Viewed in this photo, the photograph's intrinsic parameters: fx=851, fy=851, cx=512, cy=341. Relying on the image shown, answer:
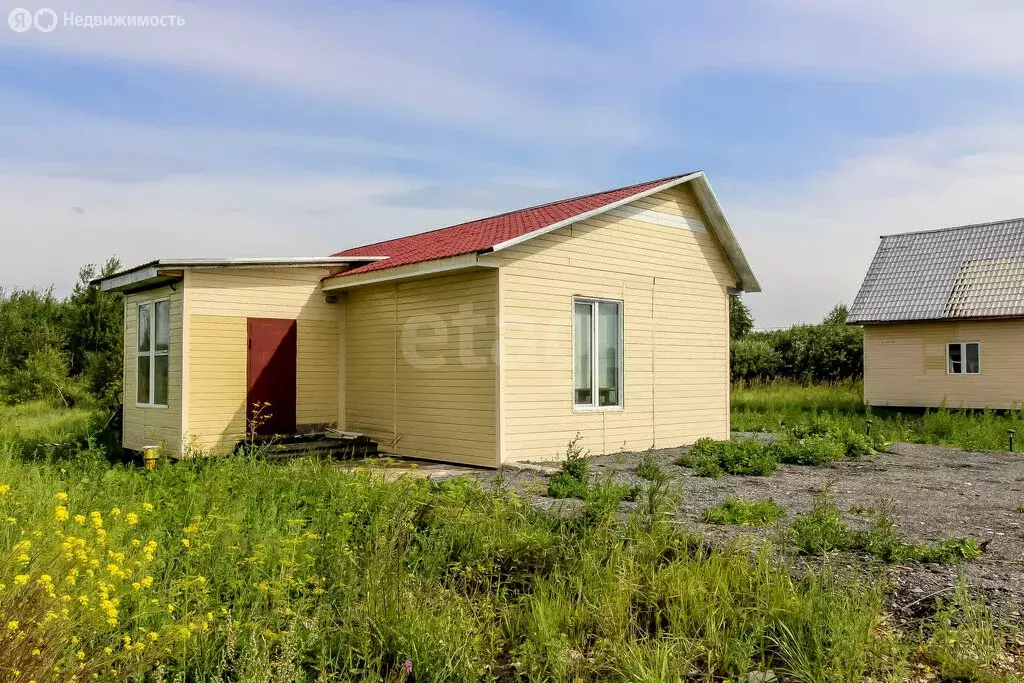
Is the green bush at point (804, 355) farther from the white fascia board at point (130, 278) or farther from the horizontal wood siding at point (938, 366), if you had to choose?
the white fascia board at point (130, 278)

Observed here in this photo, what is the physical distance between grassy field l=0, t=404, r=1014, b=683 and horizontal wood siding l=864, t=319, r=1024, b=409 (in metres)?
17.6

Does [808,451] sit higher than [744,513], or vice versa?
[808,451]

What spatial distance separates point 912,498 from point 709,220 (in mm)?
6355

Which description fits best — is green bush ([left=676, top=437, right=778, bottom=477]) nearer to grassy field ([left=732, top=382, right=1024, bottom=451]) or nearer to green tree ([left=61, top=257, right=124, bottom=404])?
grassy field ([left=732, top=382, right=1024, bottom=451])

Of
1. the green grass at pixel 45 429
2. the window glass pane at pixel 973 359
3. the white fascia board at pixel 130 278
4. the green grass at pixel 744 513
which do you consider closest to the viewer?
the green grass at pixel 744 513

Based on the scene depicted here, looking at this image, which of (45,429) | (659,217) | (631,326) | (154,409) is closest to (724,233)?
(659,217)

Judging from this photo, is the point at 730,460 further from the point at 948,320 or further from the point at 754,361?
the point at 754,361

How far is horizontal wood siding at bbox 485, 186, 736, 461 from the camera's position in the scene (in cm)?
1146

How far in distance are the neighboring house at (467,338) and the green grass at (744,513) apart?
151 inches

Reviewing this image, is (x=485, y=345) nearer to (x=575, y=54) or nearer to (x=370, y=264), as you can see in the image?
(x=370, y=264)

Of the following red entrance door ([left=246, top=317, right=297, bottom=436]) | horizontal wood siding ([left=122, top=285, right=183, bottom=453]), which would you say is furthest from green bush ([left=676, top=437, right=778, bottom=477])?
horizontal wood siding ([left=122, top=285, right=183, bottom=453])

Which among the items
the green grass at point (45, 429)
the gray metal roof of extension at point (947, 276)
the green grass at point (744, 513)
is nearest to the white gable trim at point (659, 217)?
the green grass at point (744, 513)

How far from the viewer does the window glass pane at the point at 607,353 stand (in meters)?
12.5

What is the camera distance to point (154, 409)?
1288 cm
